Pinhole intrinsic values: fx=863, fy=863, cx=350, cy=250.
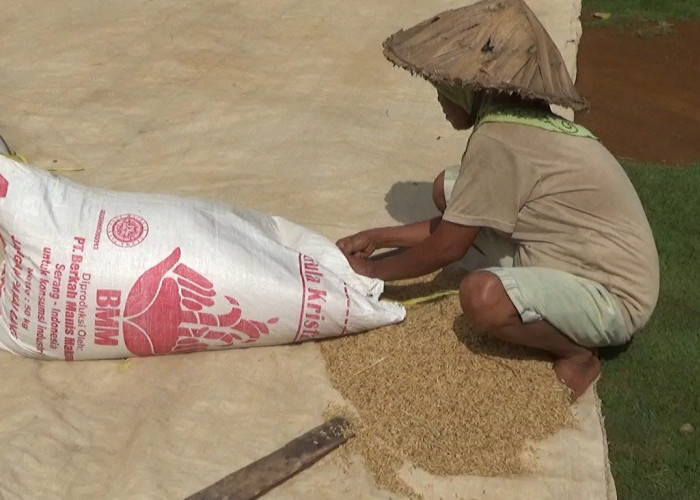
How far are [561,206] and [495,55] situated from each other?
425 mm

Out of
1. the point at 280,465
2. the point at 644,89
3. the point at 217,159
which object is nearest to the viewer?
the point at 280,465

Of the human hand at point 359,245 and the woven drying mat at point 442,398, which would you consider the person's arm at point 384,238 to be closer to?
the human hand at point 359,245

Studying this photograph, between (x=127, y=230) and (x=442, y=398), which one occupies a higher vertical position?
(x=127, y=230)

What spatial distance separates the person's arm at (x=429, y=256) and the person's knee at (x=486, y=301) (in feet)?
0.29

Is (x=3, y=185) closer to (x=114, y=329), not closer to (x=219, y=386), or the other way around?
(x=114, y=329)

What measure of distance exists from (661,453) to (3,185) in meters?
1.82

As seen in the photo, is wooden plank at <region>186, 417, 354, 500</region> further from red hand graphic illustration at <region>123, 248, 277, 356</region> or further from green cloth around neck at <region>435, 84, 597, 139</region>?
green cloth around neck at <region>435, 84, 597, 139</region>

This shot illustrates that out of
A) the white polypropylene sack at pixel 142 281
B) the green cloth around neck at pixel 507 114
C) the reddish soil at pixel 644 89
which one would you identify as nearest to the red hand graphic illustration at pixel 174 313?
the white polypropylene sack at pixel 142 281

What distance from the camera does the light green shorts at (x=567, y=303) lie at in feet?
7.22

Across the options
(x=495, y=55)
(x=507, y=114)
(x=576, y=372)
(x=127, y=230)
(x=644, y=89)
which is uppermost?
(x=495, y=55)

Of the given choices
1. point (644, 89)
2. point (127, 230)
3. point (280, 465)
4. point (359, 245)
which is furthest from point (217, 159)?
point (644, 89)

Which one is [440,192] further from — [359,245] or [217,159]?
[217,159]

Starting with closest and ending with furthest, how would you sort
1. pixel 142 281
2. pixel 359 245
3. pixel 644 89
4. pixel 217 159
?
pixel 142 281 < pixel 359 245 < pixel 217 159 < pixel 644 89

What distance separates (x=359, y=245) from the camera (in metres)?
2.67
